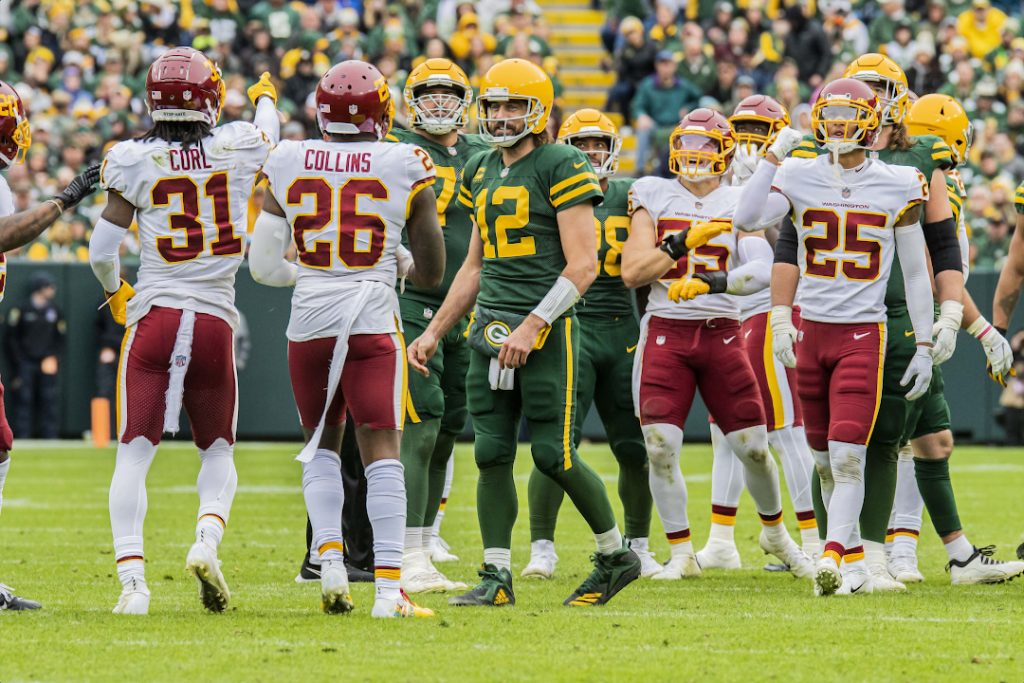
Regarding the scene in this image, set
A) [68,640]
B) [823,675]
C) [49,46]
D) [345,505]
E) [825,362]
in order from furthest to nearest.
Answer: [49,46], [345,505], [825,362], [68,640], [823,675]

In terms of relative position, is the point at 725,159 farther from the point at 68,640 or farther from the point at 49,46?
the point at 49,46

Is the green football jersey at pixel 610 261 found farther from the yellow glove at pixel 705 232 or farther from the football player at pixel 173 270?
the football player at pixel 173 270

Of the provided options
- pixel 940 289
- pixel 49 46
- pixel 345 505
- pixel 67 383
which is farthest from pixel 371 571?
pixel 49 46

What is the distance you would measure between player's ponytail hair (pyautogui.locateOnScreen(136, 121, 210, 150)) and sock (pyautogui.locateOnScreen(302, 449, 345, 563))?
3.98 ft

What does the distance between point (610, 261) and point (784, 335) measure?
1250 mm

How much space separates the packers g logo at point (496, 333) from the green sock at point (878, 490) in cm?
174

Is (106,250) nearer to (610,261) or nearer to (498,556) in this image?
(498,556)

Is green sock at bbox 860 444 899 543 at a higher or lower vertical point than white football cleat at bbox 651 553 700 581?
higher

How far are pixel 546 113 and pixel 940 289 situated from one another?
1822 mm

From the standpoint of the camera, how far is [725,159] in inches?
305

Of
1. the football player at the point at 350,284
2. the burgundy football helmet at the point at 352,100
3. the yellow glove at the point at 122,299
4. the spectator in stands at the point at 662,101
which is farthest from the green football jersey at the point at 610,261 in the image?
the spectator in stands at the point at 662,101

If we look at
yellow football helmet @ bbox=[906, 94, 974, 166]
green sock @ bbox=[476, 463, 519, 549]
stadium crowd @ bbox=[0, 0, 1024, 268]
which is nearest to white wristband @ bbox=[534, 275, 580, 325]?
green sock @ bbox=[476, 463, 519, 549]

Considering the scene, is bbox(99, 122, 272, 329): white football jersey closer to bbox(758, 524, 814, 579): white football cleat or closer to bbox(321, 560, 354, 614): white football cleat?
bbox(321, 560, 354, 614): white football cleat

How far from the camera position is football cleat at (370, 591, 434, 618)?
237 inches
